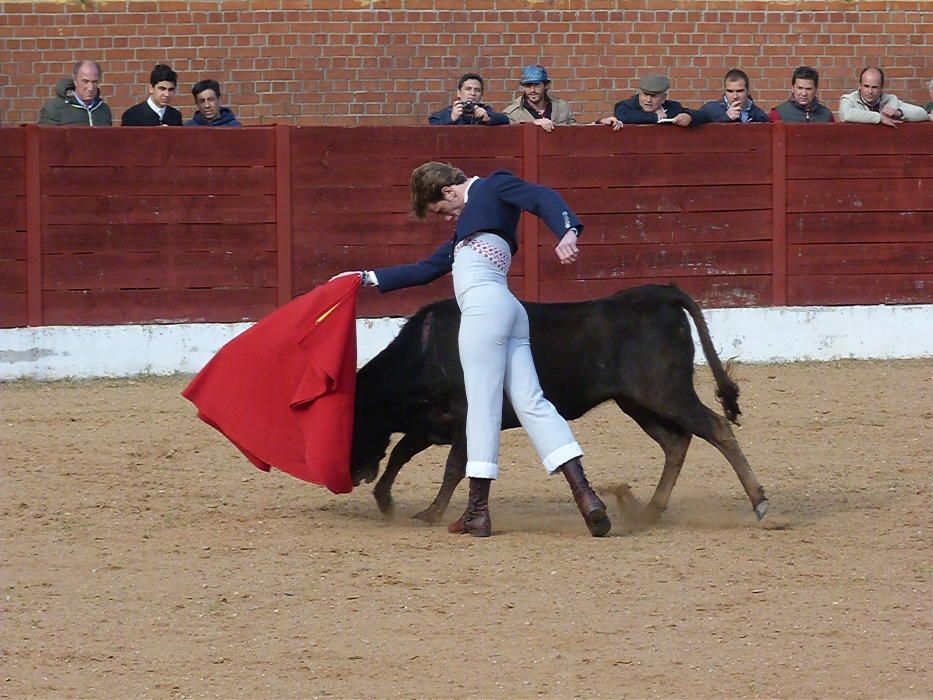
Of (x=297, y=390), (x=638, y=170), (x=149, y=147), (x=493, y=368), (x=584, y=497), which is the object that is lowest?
(x=584, y=497)

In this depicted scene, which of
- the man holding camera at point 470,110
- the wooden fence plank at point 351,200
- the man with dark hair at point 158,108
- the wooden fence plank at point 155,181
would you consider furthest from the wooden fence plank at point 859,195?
the man with dark hair at point 158,108

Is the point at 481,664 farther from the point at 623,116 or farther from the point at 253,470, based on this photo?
the point at 623,116

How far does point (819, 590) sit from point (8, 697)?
225cm

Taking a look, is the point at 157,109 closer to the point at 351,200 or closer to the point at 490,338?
the point at 351,200

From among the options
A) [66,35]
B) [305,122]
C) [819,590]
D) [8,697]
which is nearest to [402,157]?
[305,122]

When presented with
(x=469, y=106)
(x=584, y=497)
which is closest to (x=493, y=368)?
(x=584, y=497)

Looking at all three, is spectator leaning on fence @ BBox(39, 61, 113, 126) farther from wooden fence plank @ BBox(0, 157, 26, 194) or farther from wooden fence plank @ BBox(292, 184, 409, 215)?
wooden fence plank @ BBox(292, 184, 409, 215)

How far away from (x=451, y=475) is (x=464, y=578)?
0.90 m

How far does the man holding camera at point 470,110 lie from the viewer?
31.2 feet

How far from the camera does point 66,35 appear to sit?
36.7ft

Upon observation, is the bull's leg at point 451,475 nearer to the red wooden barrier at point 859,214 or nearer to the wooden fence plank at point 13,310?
the wooden fence plank at point 13,310

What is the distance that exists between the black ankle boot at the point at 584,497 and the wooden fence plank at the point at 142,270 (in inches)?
179

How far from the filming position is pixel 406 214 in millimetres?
9594

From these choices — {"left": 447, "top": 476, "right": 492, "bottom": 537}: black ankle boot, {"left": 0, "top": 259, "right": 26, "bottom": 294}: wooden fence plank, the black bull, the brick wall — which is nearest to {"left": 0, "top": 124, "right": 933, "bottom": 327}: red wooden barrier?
{"left": 0, "top": 259, "right": 26, "bottom": 294}: wooden fence plank
